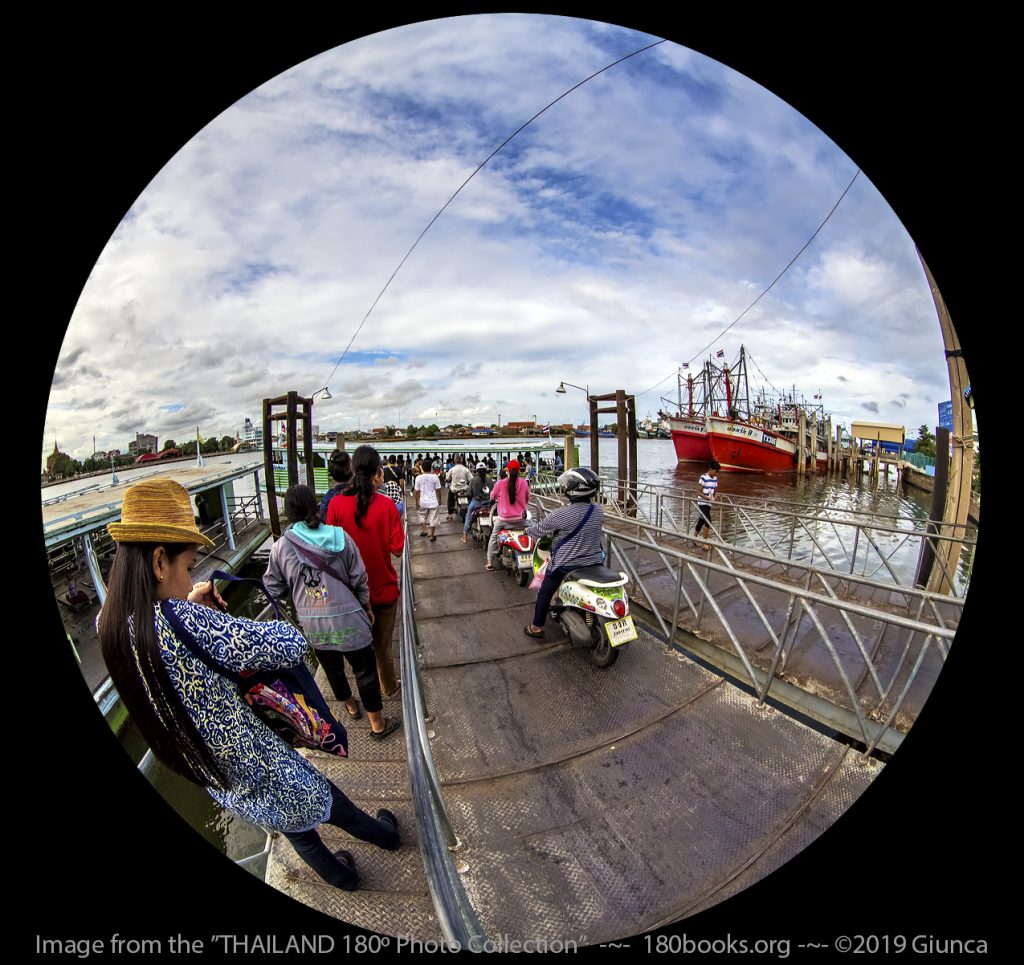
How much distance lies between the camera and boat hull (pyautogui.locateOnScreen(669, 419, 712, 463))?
997 inches

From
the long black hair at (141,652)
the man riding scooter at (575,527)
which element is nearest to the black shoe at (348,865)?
the long black hair at (141,652)

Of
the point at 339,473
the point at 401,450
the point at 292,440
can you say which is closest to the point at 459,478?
the point at 401,450

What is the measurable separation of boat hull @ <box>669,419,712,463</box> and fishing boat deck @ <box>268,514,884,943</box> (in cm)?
2501

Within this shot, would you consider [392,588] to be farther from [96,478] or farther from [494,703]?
[96,478]

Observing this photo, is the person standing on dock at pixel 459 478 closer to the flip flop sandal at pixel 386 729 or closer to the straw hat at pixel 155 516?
the flip flop sandal at pixel 386 729

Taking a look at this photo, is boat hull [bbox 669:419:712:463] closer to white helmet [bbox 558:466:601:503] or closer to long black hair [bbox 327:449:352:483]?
white helmet [bbox 558:466:601:503]

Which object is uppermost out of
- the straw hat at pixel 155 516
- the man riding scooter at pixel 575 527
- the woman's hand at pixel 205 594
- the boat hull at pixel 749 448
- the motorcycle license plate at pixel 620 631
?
the straw hat at pixel 155 516

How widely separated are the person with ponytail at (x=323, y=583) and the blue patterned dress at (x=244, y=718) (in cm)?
81

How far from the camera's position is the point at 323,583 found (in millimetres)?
2113

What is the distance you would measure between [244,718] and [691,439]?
28.4 m

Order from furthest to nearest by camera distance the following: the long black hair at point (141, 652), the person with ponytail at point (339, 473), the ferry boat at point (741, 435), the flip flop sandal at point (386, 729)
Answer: the ferry boat at point (741, 435)
the person with ponytail at point (339, 473)
the flip flop sandal at point (386, 729)
the long black hair at point (141, 652)

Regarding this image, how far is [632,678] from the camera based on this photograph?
9.41 ft

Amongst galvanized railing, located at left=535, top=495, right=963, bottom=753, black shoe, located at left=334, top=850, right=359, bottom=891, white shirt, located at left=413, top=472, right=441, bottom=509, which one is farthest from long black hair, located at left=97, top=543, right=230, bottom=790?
white shirt, located at left=413, top=472, right=441, bottom=509

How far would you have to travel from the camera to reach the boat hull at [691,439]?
2531 cm
